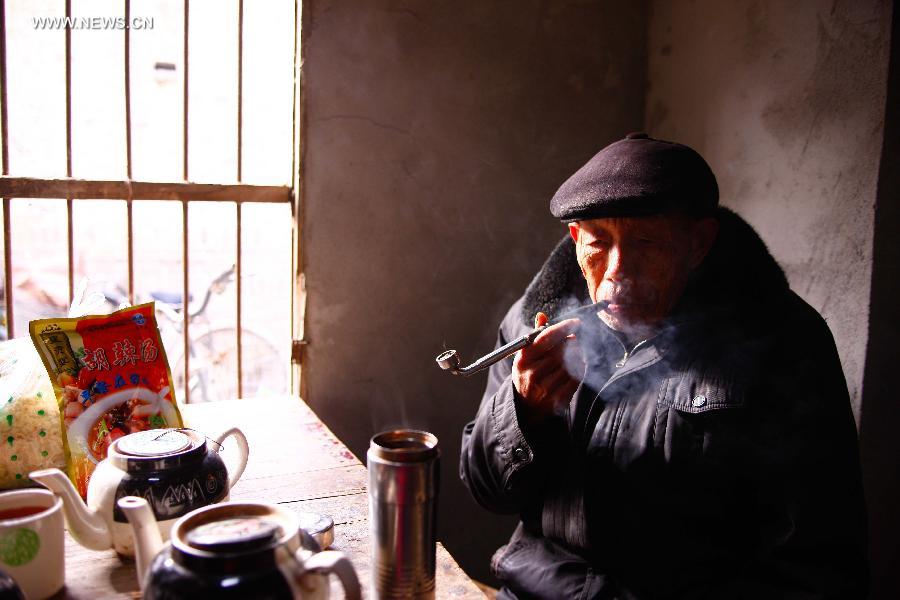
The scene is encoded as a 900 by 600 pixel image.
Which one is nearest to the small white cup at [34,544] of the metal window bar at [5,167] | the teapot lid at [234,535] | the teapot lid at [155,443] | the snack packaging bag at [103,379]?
the teapot lid at [155,443]

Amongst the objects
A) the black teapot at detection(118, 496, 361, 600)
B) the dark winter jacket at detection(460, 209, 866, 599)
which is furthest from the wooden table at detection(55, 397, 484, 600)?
the dark winter jacket at detection(460, 209, 866, 599)

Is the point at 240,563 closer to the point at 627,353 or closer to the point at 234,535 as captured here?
the point at 234,535

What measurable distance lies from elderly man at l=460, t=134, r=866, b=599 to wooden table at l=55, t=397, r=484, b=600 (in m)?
0.50

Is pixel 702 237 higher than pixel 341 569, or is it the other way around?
pixel 702 237

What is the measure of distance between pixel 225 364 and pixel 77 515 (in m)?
3.83

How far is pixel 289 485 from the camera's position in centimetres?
203

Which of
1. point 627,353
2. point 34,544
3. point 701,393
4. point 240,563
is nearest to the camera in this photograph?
point 240,563

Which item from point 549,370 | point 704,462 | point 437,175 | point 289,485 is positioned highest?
point 437,175

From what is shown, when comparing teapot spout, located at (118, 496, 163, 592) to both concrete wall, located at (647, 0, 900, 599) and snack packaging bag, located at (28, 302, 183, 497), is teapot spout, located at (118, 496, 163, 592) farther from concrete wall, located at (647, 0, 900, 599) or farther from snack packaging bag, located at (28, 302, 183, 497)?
concrete wall, located at (647, 0, 900, 599)

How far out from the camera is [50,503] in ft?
4.64

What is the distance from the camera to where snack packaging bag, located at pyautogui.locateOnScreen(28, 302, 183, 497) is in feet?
5.77

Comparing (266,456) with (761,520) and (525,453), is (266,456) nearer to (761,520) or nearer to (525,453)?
(525,453)

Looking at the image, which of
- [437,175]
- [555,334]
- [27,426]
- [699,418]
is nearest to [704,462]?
[699,418]

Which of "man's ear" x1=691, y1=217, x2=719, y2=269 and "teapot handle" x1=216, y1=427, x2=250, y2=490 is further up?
"man's ear" x1=691, y1=217, x2=719, y2=269
